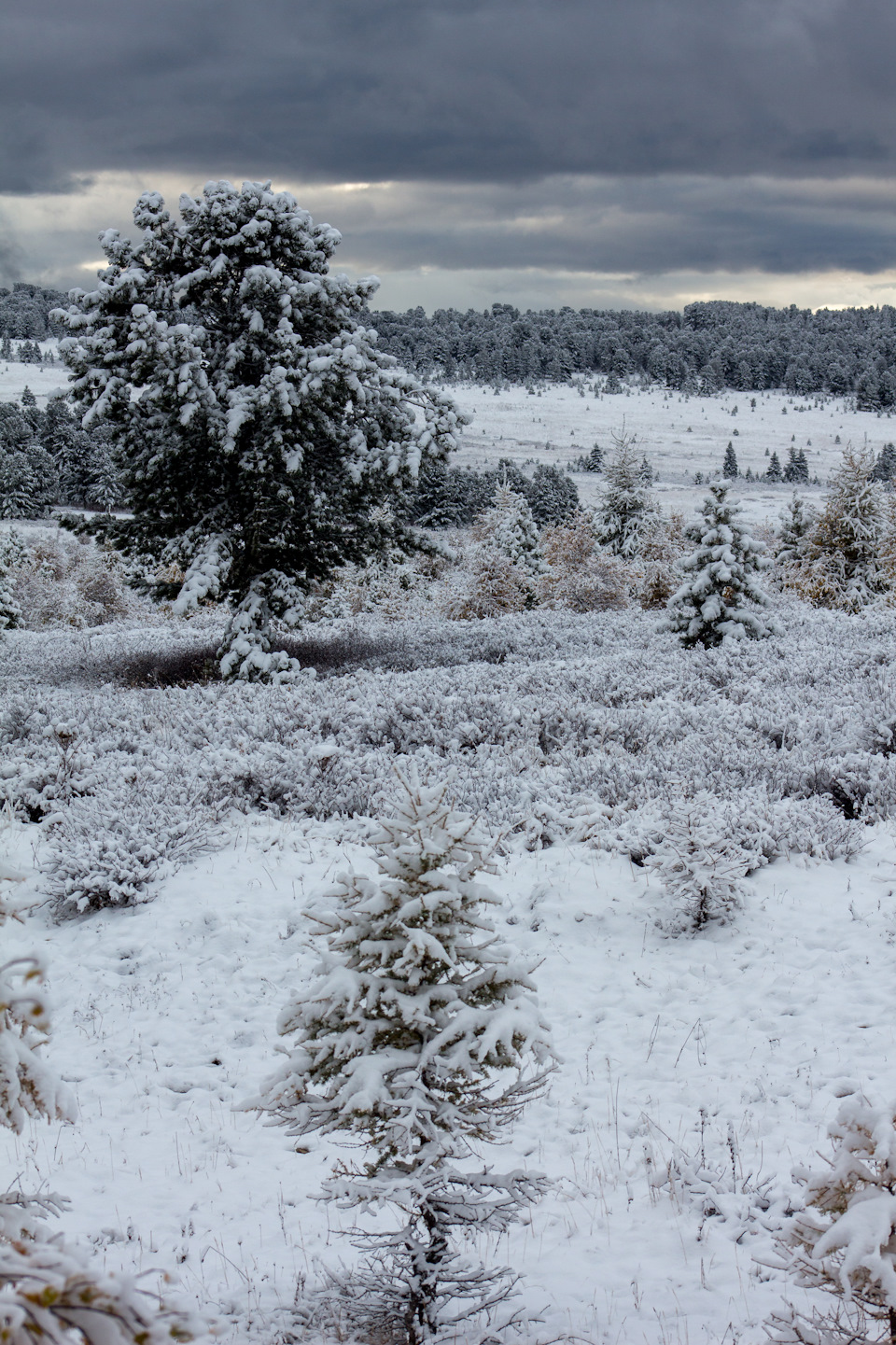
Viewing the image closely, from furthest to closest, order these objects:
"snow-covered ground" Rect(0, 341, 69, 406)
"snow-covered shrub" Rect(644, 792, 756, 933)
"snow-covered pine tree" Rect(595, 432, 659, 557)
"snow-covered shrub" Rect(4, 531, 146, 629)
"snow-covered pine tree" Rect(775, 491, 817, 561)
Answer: "snow-covered ground" Rect(0, 341, 69, 406), "snow-covered pine tree" Rect(595, 432, 659, 557), "snow-covered shrub" Rect(4, 531, 146, 629), "snow-covered pine tree" Rect(775, 491, 817, 561), "snow-covered shrub" Rect(644, 792, 756, 933)

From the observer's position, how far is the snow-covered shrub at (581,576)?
29.4m

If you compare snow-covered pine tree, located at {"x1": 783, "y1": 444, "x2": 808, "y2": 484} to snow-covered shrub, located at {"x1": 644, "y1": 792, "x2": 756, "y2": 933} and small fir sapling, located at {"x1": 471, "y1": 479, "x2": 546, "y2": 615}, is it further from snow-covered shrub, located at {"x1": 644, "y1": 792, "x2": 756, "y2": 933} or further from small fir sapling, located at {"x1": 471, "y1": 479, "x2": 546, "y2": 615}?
snow-covered shrub, located at {"x1": 644, "y1": 792, "x2": 756, "y2": 933}

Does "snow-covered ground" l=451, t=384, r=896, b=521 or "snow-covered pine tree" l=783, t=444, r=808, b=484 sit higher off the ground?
"snow-covered ground" l=451, t=384, r=896, b=521

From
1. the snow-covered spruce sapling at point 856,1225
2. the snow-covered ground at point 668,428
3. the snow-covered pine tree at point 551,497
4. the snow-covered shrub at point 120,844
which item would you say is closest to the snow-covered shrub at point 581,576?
the snow-covered shrub at point 120,844

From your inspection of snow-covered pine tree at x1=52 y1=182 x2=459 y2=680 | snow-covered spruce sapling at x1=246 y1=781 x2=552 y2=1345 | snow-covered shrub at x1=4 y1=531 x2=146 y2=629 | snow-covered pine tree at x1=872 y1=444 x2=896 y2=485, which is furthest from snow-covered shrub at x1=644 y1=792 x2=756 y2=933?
snow-covered pine tree at x1=872 y1=444 x2=896 y2=485

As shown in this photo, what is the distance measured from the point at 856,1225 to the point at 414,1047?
159cm

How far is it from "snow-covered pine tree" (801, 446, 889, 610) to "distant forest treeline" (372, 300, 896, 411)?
391 feet

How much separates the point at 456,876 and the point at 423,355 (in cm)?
16967

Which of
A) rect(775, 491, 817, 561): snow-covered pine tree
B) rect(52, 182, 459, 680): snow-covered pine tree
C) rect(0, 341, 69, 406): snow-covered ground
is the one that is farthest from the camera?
rect(0, 341, 69, 406): snow-covered ground

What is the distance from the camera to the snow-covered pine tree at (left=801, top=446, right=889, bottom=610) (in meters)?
30.4

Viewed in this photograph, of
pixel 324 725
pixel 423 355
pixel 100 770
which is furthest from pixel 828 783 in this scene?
pixel 423 355

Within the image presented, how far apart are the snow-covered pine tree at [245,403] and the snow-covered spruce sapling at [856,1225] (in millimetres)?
12427

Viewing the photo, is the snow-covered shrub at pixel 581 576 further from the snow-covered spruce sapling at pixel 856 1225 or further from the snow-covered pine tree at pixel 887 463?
the snow-covered pine tree at pixel 887 463

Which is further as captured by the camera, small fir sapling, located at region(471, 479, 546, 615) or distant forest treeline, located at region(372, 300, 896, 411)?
distant forest treeline, located at region(372, 300, 896, 411)
